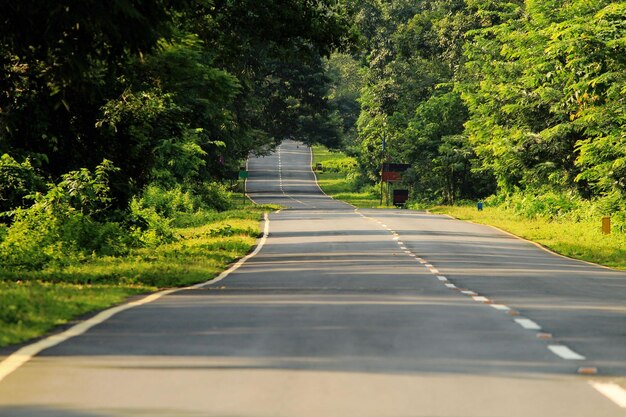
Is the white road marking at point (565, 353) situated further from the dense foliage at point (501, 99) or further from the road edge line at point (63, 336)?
the dense foliage at point (501, 99)

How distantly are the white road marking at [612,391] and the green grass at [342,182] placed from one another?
89.4 m

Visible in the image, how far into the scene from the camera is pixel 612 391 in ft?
32.1

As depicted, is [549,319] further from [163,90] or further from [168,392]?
[163,90]

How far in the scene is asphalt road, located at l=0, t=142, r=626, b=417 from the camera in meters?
9.02

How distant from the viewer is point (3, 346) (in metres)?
12.2

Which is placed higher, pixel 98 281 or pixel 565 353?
pixel 565 353

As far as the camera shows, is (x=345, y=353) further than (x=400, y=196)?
No

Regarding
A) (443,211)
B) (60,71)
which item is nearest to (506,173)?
(443,211)

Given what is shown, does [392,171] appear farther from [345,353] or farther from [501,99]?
[345,353]

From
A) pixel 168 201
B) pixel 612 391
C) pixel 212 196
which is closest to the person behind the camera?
pixel 612 391

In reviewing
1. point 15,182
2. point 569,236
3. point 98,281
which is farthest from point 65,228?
point 569,236

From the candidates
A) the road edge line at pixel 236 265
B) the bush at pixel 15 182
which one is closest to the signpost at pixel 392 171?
the road edge line at pixel 236 265

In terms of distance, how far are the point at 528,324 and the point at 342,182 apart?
129 metres

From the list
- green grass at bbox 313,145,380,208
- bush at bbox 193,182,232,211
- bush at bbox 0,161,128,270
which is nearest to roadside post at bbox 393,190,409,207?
green grass at bbox 313,145,380,208
